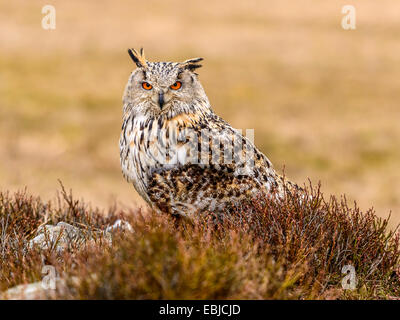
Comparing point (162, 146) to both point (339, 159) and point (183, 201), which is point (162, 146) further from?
point (339, 159)

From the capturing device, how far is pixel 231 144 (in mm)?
6652

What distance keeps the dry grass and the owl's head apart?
4.46ft

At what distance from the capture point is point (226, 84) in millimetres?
36812

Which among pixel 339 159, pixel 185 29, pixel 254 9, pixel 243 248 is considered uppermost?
pixel 254 9

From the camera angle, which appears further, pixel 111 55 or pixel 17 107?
pixel 111 55

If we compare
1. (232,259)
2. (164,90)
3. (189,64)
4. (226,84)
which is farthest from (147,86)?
(226,84)

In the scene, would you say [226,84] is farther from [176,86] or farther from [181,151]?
[181,151]

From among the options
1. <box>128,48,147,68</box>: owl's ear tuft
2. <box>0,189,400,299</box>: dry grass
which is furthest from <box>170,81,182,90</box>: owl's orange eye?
<box>0,189,400,299</box>: dry grass

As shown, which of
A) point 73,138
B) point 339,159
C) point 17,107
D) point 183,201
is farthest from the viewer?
point 17,107

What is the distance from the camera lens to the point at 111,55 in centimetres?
4144

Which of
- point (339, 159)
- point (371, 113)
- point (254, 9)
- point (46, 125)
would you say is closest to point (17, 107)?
point (46, 125)

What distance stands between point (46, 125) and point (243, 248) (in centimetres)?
2463

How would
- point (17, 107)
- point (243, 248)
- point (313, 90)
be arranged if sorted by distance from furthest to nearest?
1. point (313, 90)
2. point (17, 107)
3. point (243, 248)

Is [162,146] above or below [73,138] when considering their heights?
below
